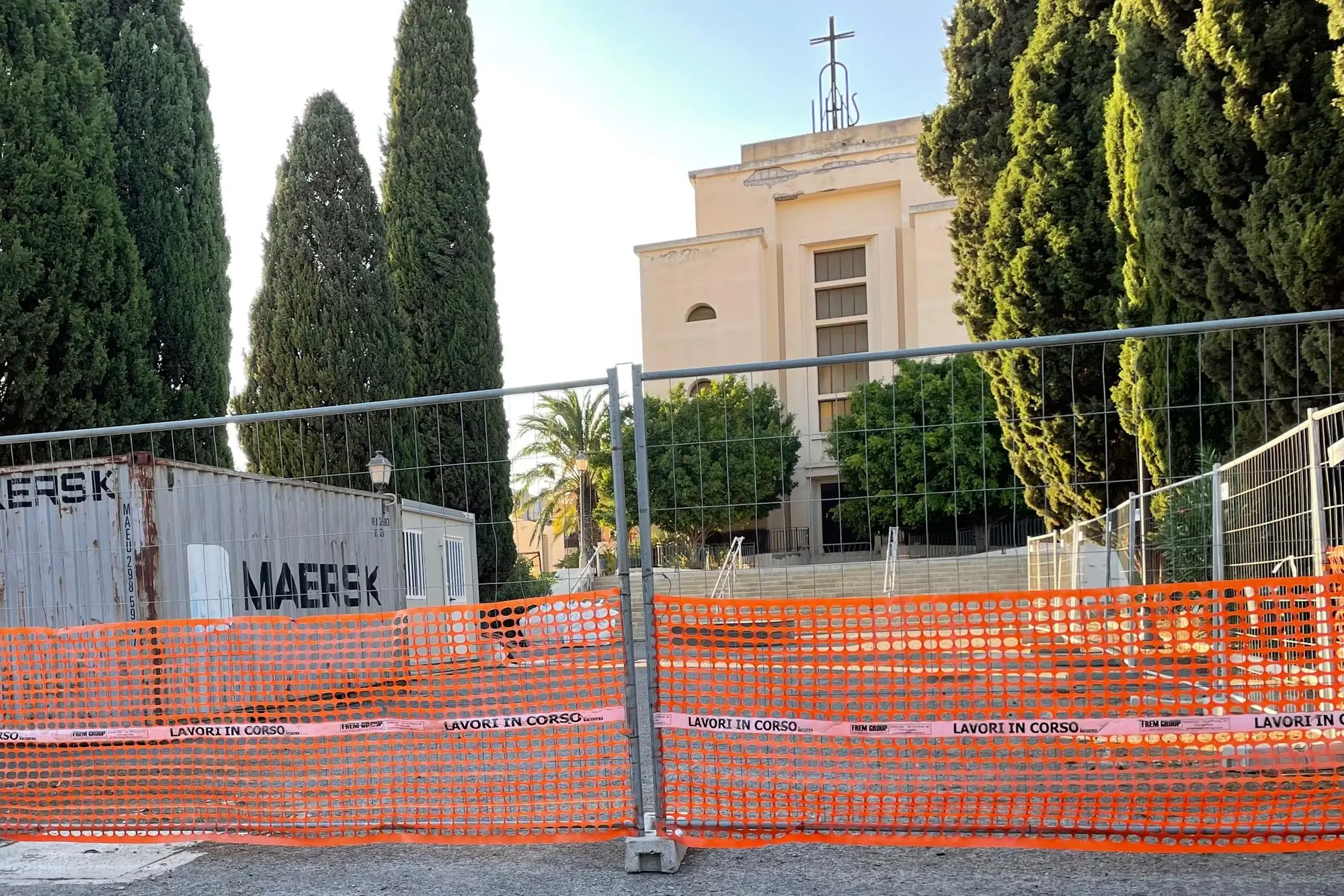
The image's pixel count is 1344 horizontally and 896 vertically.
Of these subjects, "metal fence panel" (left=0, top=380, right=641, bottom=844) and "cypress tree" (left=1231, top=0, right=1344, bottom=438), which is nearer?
"metal fence panel" (left=0, top=380, right=641, bottom=844)

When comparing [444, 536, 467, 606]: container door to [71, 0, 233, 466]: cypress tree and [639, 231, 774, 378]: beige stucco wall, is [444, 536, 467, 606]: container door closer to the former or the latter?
[71, 0, 233, 466]: cypress tree

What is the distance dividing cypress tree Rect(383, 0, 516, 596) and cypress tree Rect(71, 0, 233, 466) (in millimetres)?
6204

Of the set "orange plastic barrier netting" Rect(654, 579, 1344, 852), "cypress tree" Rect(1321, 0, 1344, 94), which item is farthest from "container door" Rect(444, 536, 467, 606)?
"cypress tree" Rect(1321, 0, 1344, 94)

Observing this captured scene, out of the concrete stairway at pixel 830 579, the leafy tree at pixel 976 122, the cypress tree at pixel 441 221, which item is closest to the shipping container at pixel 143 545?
the concrete stairway at pixel 830 579

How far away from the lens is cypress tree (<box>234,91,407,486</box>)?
66.3 feet

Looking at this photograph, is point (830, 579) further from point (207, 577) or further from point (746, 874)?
point (207, 577)

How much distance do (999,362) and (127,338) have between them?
1254 centimetres

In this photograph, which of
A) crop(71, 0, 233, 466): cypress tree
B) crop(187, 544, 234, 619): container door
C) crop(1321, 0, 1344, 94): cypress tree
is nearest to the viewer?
crop(1321, 0, 1344, 94): cypress tree

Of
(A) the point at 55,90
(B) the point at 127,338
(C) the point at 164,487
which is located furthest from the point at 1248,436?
(A) the point at 55,90

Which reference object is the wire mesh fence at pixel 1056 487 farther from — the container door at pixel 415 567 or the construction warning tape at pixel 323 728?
the container door at pixel 415 567

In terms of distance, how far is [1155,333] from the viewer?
438cm

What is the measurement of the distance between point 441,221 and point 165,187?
7144 mm

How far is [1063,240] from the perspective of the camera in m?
13.8

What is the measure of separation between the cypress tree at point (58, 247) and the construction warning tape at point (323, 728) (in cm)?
981
